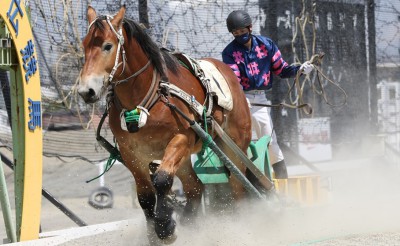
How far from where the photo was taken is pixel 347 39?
10.7 meters

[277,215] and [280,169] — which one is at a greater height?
[280,169]

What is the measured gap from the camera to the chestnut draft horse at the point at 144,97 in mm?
4834

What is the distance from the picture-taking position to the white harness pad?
597 cm

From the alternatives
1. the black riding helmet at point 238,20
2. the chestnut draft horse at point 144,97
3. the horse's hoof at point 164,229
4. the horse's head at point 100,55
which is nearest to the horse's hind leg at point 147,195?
the chestnut draft horse at point 144,97

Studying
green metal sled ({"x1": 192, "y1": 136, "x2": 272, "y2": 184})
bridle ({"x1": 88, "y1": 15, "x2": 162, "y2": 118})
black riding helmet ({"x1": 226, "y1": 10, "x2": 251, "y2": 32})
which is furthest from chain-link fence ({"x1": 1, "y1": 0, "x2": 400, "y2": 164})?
bridle ({"x1": 88, "y1": 15, "x2": 162, "y2": 118})

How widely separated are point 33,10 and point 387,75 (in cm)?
581

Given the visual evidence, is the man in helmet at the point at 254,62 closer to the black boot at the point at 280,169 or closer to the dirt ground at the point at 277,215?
the black boot at the point at 280,169

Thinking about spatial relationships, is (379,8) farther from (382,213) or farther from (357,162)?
(382,213)

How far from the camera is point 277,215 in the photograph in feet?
21.7

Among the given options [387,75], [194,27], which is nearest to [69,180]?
[194,27]

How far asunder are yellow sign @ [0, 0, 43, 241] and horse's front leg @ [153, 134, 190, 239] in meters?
1.24

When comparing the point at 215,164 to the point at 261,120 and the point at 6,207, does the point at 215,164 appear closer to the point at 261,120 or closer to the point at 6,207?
the point at 261,120

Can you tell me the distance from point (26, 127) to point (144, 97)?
1.14m

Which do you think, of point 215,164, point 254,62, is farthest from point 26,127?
point 254,62
